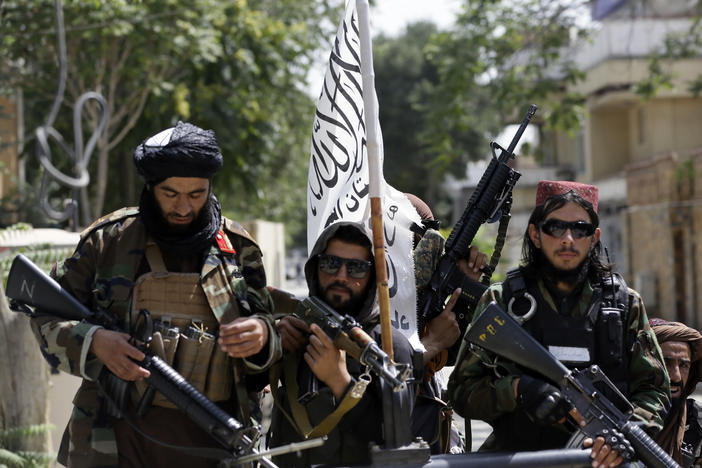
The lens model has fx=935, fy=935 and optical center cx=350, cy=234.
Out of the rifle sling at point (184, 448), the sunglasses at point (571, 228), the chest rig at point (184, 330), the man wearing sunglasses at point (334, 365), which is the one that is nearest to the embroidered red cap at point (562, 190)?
the sunglasses at point (571, 228)

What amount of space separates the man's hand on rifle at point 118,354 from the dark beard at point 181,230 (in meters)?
0.35

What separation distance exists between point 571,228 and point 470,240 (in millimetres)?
677

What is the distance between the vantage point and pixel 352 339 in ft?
9.66

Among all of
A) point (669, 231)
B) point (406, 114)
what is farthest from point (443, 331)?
point (406, 114)

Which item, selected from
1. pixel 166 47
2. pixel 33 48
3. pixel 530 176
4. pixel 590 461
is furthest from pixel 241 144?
pixel 530 176

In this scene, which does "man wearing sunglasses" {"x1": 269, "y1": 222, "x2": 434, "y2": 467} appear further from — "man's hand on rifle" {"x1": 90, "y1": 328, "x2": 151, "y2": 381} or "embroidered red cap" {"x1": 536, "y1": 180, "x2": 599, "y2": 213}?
"embroidered red cap" {"x1": 536, "y1": 180, "x2": 599, "y2": 213}

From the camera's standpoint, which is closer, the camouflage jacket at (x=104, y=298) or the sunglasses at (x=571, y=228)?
the camouflage jacket at (x=104, y=298)

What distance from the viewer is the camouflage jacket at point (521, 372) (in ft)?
10.6

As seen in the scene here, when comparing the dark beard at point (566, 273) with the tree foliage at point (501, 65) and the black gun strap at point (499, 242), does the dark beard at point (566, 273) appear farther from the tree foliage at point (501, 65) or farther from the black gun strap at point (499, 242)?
the tree foliage at point (501, 65)

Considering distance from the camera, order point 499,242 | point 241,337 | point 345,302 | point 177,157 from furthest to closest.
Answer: point 499,242 → point 345,302 → point 177,157 → point 241,337

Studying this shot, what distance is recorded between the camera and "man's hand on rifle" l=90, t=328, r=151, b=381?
2.89 metres

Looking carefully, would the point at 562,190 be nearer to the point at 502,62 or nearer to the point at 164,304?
the point at 164,304

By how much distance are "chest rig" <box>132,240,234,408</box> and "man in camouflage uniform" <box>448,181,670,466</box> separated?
34.6 inches

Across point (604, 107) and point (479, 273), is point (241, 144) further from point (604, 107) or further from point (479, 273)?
point (604, 107)
